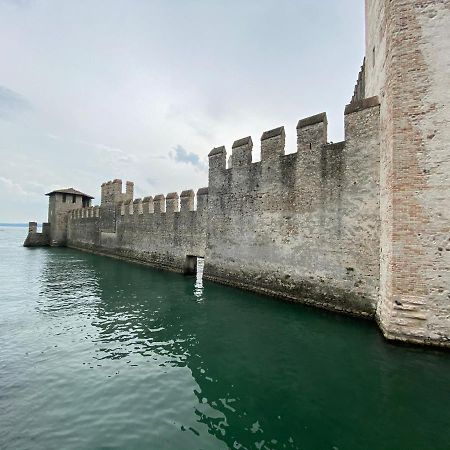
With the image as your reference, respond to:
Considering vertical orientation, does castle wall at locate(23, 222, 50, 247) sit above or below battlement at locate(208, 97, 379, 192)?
below

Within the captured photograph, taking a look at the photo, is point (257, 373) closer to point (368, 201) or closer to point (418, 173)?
point (418, 173)

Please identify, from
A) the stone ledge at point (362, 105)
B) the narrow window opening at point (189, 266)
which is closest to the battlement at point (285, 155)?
the stone ledge at point (362, 105)

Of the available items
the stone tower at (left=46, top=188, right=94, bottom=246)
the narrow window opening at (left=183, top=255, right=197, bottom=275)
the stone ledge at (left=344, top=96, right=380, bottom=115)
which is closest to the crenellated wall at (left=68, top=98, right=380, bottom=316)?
the stone ledge at (left=344, top=96, right=380, bottom=115)

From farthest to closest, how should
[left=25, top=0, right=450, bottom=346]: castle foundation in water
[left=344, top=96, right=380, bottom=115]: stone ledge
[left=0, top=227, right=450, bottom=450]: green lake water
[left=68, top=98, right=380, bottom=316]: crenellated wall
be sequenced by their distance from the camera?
1. [left=68, top=98, right=380, bottom=316]: crenellated wall
2. [left=344, top=96, right=380, bottom=115]: stone ledge
3. [left=25, top=0, right=450, bottom=346]: castle foundation in water
4. [left=0, top=227, right=450, bottom=450]: green lake water

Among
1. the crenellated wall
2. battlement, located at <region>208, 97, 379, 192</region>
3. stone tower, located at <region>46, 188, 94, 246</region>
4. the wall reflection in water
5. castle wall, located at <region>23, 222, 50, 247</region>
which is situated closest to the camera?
the wall reflection in water

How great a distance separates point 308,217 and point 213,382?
7112 mm

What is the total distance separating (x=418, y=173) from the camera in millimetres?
7020

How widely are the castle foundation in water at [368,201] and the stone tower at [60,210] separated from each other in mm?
27774

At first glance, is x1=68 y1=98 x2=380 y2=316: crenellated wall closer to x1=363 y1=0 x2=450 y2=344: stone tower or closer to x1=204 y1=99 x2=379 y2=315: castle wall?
x1=204 y1=99 x2=379 y2=315: castle wall

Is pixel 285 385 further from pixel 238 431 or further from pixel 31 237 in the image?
pixel 31 237

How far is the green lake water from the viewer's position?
4043mm

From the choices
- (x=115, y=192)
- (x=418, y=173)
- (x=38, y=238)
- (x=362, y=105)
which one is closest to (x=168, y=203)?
(x=115, y=192)

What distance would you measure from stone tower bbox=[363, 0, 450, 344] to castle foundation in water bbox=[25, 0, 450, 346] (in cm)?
2

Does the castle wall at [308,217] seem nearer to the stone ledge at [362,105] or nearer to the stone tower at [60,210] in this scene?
the stone ledge at [362,105]
